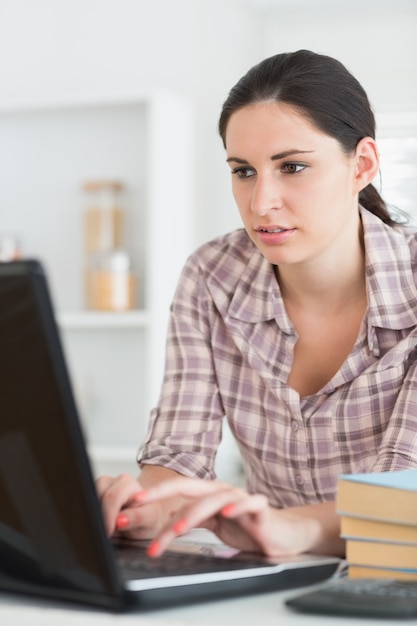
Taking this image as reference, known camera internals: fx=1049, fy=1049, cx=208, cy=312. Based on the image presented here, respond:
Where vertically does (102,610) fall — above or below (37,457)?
below

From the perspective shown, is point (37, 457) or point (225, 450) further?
point (225, 450)

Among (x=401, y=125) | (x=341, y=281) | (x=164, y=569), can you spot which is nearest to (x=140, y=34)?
(x=401, y=125)

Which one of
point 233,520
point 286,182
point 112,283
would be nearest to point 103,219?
point 112,283

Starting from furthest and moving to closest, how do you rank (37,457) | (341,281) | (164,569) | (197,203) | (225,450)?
(197,203), (225,450), (341,281), (164,569), (37,457)

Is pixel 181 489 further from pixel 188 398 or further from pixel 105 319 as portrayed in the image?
pixel 105 319

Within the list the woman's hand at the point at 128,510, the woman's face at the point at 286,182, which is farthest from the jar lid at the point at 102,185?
the woman's hand at the point at 128,510

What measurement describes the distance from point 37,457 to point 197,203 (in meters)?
3.09

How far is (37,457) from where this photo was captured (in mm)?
724

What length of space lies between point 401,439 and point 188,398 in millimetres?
370

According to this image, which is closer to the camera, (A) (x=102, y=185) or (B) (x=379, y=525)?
(B) (x=379, y=525)

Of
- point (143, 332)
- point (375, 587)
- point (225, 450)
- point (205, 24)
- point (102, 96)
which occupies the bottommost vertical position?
point (225, 450)

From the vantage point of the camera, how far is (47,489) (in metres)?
0.72

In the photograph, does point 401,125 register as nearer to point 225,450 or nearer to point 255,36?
point 255,36

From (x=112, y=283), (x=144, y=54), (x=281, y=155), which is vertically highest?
(x=144, y=54)
